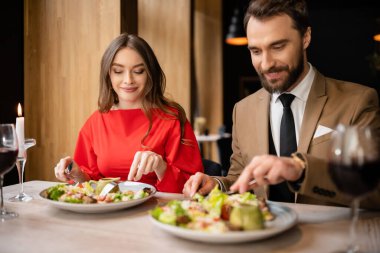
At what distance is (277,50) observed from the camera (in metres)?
1.88

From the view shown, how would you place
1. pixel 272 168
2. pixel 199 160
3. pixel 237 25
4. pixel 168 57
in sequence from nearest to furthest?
pixel 272 168 < pixel 199 160 < pixel 168 57 < pixel 237 25

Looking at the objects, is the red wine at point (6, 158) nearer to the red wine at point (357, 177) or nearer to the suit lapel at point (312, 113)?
the red wine at point (357, 177)

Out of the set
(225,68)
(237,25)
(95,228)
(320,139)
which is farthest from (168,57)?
(95,228)

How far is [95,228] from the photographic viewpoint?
4.00ft

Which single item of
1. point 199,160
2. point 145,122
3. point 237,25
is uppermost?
point 237,25

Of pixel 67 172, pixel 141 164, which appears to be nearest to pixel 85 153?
pixel 67 172

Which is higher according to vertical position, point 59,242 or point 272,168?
point 272,168

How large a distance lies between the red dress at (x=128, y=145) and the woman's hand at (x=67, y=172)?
273 millimetres

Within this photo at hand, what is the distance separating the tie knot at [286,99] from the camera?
6.51 feet

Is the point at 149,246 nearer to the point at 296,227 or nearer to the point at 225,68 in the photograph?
the point at 296,227

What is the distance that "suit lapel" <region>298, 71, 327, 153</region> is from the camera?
1856 millimetres

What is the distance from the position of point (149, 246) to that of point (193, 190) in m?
0.50

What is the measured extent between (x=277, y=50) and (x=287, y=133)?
0.41 metres

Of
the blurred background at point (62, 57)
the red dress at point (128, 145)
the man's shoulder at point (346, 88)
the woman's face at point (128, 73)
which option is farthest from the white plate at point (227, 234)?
the blurred background at point (62, 57)
